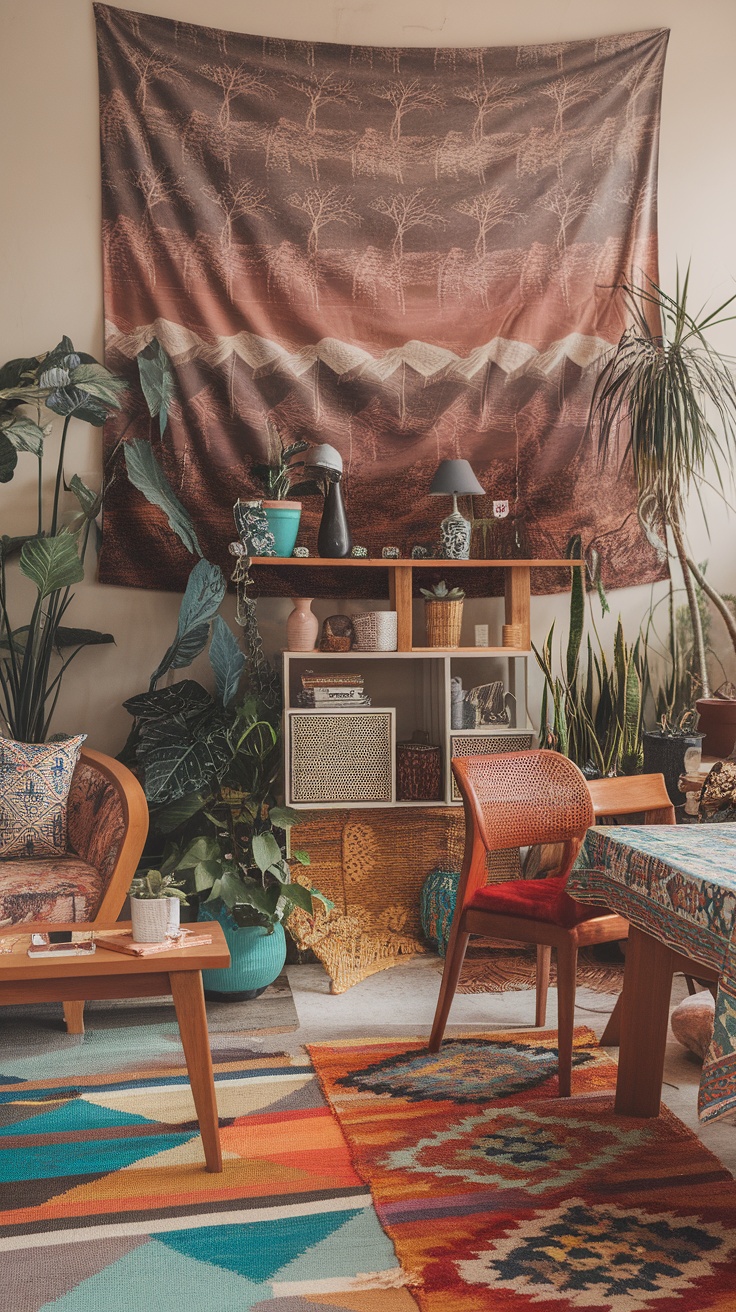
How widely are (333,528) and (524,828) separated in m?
1.43

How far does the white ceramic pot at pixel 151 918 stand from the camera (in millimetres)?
2473

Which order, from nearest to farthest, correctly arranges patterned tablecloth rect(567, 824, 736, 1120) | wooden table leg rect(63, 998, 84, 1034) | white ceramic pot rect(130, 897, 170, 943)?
patterned tablecloth rect(567, 824, 736, 1120)
white ceramic pot rect(130, 897, 170, 943)
wooden table leg rect(63, 998, 84, 1034)

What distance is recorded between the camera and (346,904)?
3922 millimetres

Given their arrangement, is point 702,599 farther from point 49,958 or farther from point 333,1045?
point 49,958

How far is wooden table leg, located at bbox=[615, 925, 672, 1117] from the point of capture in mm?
2533

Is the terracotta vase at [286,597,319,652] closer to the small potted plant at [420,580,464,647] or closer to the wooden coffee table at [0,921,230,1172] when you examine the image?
the small potted plant at [420,580,464,647]

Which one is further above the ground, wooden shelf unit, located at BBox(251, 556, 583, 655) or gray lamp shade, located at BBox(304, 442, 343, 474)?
gray lamp shade, located at BBox(304, 442, 343, 474)

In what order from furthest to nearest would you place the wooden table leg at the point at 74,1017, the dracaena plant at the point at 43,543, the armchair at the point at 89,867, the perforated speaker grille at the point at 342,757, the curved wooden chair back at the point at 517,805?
the perforated speaker grille at the point at 342,757 → the dracaena plant at the point at 43,543 → the wooden table leg at the point at 74,1017 → the armchair at the point at 89,867 → the curved wooden chair back at the point at 517,805

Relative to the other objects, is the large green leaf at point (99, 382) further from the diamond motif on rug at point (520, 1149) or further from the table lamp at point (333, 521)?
the diamond motif on rug at point (520, 1149)

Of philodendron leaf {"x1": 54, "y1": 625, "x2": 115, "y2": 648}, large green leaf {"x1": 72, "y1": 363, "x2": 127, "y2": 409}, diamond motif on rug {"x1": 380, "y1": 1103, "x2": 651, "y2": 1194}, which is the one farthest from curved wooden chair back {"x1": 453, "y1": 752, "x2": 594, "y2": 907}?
large green leaf {"x1": 72, "y1": 363, "x2": 127, "y2": 409}

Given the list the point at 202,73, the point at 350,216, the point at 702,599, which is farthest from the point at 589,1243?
the point at 202,73

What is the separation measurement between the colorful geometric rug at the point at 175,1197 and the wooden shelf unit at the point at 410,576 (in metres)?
1.62

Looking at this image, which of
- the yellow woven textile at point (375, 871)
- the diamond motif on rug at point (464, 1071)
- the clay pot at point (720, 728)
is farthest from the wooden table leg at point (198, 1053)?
the clay pot at point (720, 728)

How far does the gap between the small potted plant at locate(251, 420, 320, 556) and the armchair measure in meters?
1.01
